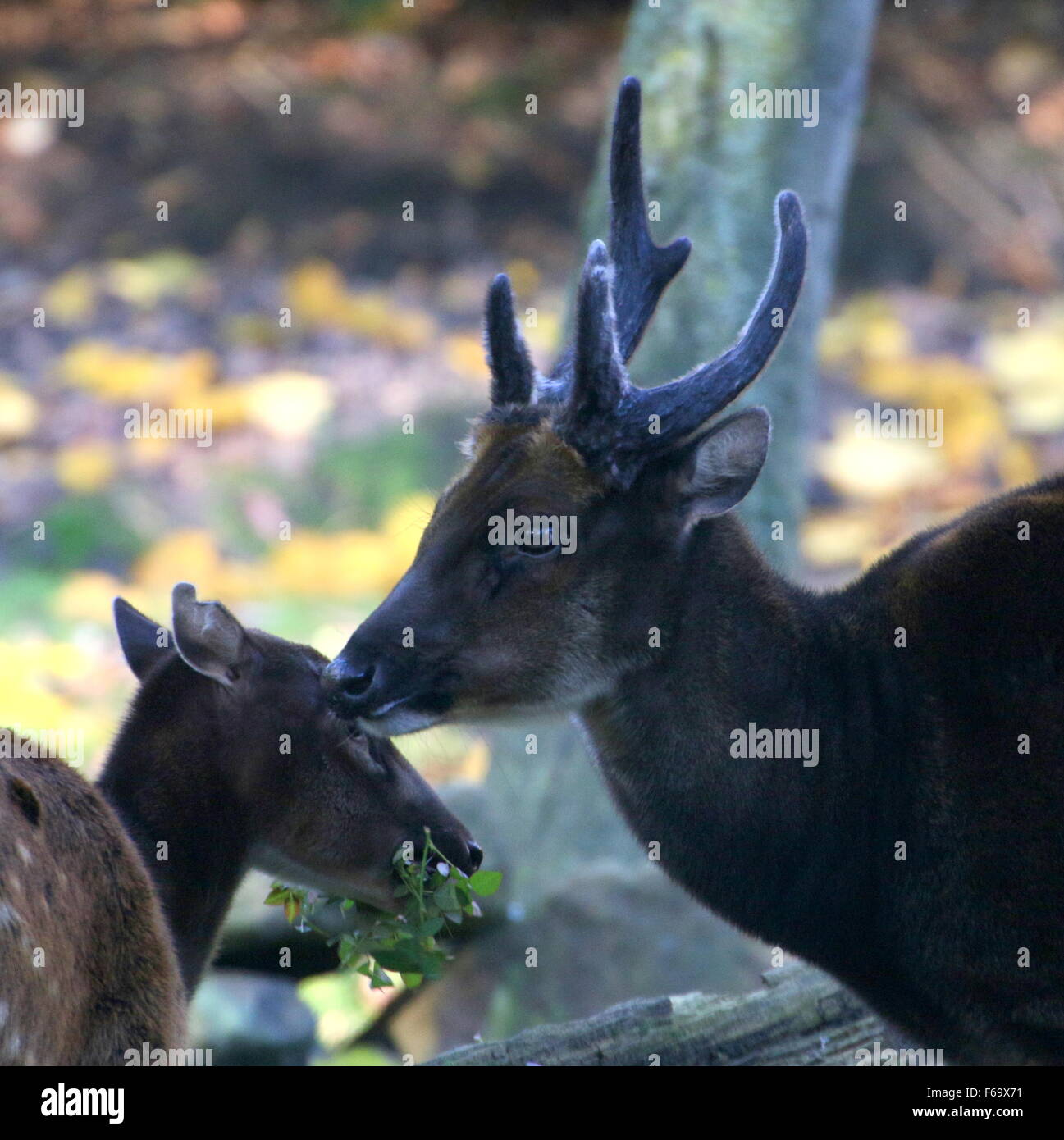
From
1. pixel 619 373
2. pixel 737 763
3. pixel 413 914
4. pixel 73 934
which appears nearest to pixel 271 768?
pixel 413 914

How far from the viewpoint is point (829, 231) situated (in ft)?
26.7

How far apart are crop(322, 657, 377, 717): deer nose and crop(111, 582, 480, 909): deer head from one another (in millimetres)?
595

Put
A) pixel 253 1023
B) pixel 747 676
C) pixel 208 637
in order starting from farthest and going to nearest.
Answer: pixel 253 1023
pixel 208 637
pixel 747 676

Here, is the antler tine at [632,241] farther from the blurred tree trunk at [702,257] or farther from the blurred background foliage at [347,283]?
the blurred background foliage at [347,283]

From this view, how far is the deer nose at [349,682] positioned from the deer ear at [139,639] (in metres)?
1.01

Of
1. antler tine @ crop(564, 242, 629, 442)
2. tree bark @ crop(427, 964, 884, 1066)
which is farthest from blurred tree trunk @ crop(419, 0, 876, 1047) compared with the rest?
antler tine @ crop(564, 242, 629, 442)

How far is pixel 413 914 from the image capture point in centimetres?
521

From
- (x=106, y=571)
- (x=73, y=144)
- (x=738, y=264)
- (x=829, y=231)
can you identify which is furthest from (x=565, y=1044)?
(x=73, y=144)

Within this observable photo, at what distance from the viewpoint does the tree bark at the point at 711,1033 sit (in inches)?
212

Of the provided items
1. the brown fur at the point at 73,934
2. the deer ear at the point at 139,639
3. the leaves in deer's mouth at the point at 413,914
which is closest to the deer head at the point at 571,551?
the leaves in deer's mouth at the point at 413,914

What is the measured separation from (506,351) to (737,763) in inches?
55.1

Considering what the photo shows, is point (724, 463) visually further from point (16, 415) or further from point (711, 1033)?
point (16, 415)

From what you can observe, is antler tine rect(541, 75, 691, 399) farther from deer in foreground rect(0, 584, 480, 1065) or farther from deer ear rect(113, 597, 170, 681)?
deer ear rect(113, 597, 170, 681)

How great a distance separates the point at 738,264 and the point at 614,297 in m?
2.71
